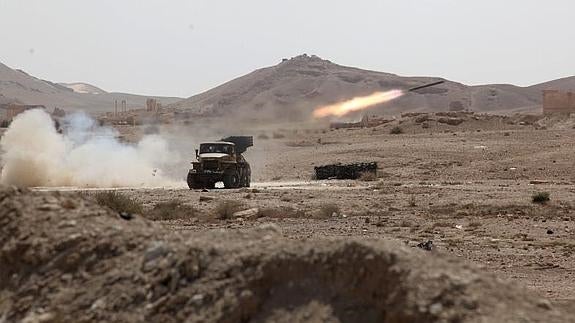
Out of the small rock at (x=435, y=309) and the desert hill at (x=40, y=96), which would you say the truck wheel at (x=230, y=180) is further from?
the desert hill at (x=40, y=96)

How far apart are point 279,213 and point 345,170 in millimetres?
18590

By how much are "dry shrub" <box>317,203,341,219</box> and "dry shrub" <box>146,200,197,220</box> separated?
12.6ft

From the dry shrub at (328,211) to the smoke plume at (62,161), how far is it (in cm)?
1722

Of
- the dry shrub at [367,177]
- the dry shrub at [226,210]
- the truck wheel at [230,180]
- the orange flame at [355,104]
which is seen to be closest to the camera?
the dry shrub at [226,210]

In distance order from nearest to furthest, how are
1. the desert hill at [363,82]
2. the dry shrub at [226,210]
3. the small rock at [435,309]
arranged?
the small rock at [435,309]
the dry shrub at [226,210]
the desert hill at [363,82]

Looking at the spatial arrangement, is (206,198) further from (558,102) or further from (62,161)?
(558,102)

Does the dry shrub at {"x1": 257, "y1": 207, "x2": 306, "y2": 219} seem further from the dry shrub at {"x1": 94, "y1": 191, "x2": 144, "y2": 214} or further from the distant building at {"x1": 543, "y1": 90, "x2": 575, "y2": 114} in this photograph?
the distant building at {"x1": 543, "y1": 90, "x2": 575, "y2": 114}

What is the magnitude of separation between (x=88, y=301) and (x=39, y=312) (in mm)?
416

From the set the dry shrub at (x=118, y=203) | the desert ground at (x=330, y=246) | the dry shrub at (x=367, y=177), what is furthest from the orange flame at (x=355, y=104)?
the dry shrub at (x=118, y=203)

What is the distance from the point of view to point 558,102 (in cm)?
7775

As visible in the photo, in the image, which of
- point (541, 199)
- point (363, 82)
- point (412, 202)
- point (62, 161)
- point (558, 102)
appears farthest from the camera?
point (363, 82)

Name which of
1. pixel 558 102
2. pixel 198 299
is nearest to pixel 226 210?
pixel 198 299

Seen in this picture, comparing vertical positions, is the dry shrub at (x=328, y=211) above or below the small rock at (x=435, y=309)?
below

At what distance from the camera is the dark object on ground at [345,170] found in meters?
41.5
